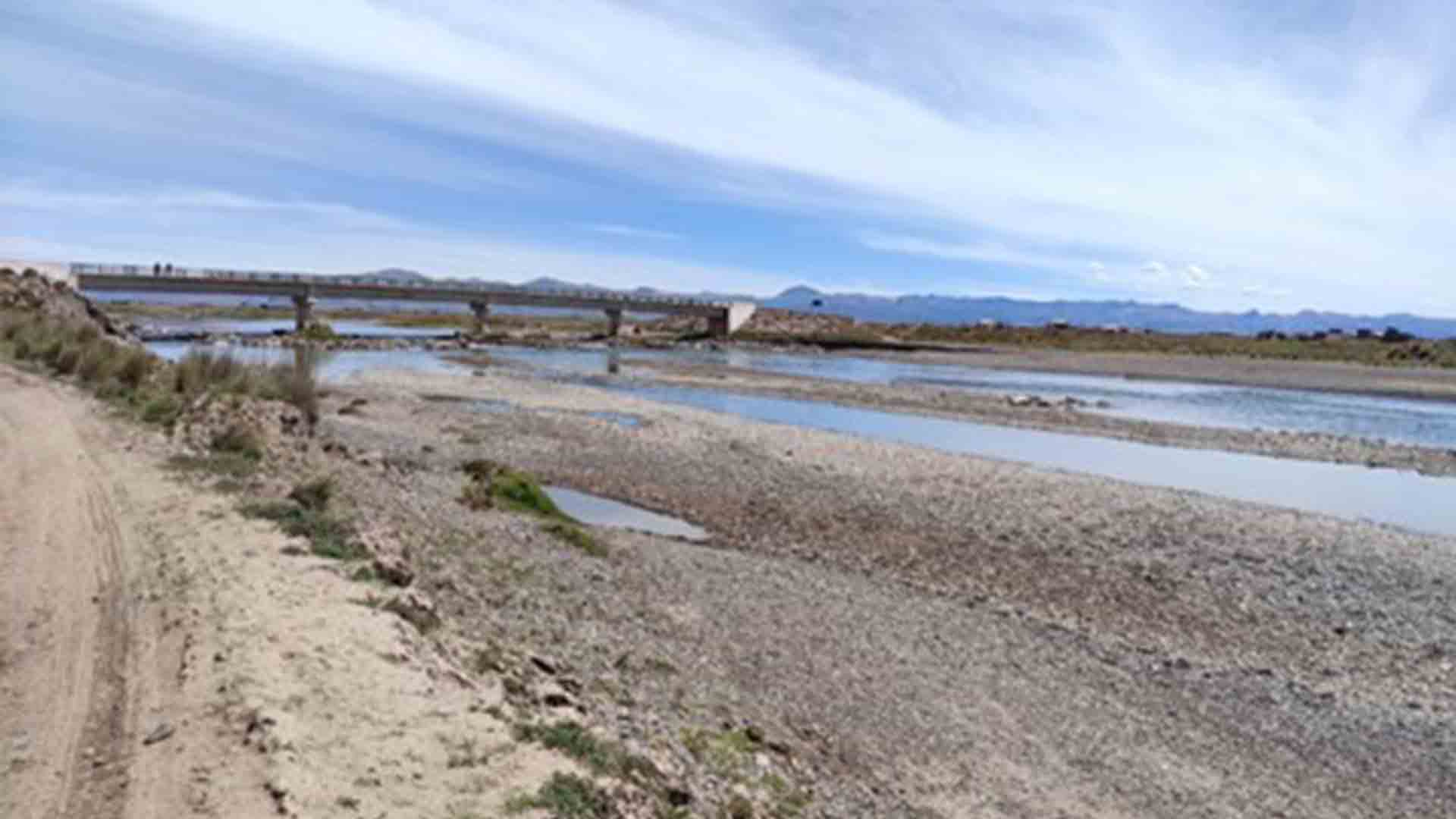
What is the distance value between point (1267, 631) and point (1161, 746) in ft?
16.8

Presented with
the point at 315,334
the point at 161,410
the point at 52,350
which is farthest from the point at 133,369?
the point at 315,334

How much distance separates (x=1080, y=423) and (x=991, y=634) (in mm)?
29381

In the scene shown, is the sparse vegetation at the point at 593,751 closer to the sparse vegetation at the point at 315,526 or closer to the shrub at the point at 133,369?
the sparse vegetation at the point at 315,526

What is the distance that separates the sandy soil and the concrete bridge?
237 feet

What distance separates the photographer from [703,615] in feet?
43.5

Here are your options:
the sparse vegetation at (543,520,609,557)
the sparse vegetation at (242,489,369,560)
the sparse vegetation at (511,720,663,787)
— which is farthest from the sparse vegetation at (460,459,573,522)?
the sparse vegetation at (511,720,663,787)

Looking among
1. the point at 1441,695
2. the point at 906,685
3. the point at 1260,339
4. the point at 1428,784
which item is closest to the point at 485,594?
the point at 906,685

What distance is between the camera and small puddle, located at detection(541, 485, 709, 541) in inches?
768

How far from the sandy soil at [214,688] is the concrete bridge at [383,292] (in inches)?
2849

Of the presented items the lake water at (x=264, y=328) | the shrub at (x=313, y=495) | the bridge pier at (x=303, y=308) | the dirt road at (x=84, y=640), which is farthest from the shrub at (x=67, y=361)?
the bridge pier at (x=303, y=308)

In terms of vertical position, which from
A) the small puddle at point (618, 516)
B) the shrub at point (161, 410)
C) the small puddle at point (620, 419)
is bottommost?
the small puddle at point (618, 516)

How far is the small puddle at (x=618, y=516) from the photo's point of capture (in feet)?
64.0

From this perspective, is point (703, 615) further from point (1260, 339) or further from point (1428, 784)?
point (1260, 339)

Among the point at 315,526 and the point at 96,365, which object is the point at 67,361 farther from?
the point at 315,526
